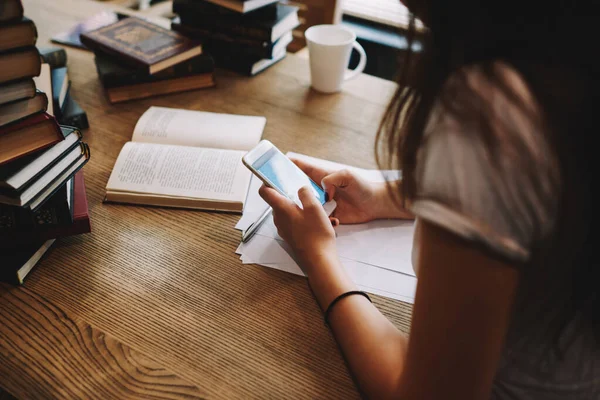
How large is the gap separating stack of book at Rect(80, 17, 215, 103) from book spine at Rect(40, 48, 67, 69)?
3.4 inches

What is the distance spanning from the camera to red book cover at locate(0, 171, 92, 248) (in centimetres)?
67

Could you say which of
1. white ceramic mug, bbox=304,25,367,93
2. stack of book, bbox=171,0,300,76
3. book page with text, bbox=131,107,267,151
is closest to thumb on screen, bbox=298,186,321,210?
book page with text, bbox=131,107,267,151

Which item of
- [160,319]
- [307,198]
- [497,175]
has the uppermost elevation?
[497,175]

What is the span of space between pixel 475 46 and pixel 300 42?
147cm

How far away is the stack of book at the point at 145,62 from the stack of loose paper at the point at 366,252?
0.45 metres

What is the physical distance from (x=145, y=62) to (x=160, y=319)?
633 millimetres

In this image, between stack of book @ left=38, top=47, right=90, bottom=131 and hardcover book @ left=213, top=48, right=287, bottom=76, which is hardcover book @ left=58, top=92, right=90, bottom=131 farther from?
hardcover book @ left=213, top=48, right=287, bottom=76

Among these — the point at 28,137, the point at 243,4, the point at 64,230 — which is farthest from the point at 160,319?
the point at 243,4

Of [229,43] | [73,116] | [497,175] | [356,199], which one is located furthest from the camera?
[229,43]

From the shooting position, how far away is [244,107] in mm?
1095

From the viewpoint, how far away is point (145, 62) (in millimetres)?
1034

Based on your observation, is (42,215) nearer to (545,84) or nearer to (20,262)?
(20,262)

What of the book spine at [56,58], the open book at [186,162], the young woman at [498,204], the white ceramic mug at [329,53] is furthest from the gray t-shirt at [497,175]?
the book spine at [56,58]

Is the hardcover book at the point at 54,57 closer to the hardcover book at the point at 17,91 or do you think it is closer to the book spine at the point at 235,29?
the book spine at the point at 235,29
